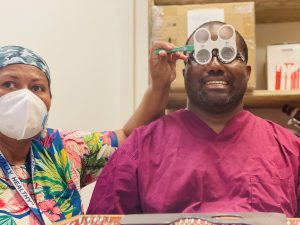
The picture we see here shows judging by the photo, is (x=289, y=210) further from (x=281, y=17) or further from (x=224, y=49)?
(x=281, y=17)

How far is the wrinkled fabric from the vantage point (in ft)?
3.49

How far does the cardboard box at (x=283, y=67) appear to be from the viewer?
1.86 meters

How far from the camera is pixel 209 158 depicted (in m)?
1.13

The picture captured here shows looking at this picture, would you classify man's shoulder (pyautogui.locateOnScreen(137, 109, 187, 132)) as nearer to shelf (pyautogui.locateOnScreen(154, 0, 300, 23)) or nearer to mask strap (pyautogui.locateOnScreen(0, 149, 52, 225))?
mask strap (pyautogui.locateOnScreen(0, 149, 52, 225))

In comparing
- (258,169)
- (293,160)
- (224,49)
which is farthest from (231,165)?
(224,49)

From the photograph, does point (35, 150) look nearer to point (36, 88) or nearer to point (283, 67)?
point (36, 88)

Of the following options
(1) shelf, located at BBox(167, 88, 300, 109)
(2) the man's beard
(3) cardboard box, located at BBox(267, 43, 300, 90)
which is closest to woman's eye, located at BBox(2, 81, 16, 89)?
(2) the man's beard

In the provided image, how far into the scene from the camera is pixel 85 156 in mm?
1342

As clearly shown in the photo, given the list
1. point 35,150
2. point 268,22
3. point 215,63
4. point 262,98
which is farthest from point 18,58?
point 268,22

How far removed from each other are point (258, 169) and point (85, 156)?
0.56 meters

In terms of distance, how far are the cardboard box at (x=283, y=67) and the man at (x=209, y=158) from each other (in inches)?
27.9

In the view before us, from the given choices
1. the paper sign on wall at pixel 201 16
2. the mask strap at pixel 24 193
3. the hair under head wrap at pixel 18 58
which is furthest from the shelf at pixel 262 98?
the mask strap at pixel 24 193

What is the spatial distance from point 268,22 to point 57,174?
1.48 m

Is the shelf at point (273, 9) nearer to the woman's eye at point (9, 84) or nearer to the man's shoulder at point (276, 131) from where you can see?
the man's shoulder at point (276, 131)
